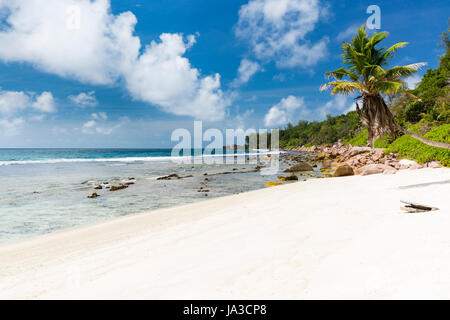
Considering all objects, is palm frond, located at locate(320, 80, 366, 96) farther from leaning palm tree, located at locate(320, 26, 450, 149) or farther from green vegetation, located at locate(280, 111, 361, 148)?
green vegetation, located at locate(280, 111, 361, 148)

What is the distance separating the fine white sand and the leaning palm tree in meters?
4.02

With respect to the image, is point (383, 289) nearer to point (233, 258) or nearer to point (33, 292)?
point (233, 258)

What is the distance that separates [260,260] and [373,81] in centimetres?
982

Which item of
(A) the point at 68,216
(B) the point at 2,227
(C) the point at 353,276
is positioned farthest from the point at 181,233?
(B) the point at 2,227

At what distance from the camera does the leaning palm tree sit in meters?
8.62

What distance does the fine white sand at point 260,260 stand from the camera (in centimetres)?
231

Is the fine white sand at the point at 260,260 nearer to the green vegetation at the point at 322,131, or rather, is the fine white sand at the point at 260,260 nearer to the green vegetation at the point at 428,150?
the green vegetation at the point at 428,150

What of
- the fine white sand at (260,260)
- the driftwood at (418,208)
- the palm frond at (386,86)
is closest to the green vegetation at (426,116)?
the palm frond at (386,86)

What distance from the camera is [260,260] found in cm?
301

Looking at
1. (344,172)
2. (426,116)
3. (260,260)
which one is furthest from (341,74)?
(426,116)

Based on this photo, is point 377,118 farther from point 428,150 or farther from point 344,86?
point 428,150

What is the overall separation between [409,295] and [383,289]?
0.19m

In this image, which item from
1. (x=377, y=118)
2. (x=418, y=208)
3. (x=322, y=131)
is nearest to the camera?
(x=418, y=208)
